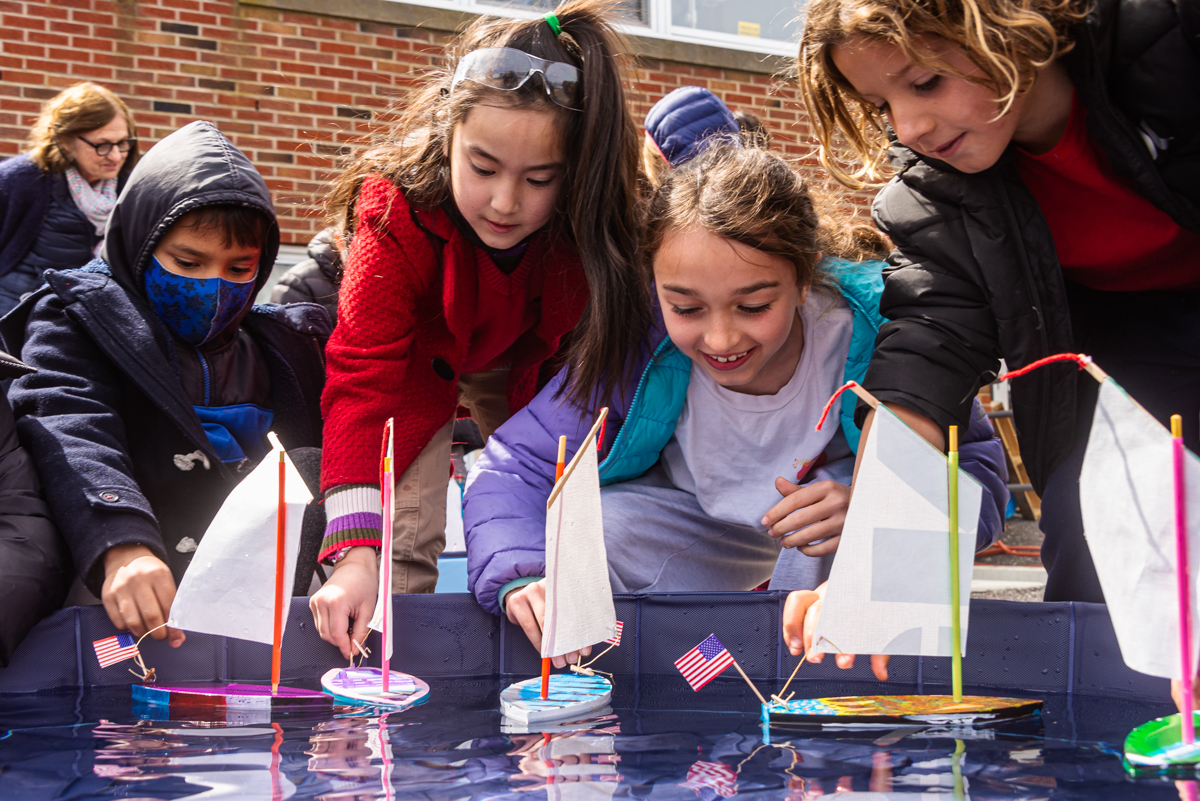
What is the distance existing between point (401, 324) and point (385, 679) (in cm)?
86

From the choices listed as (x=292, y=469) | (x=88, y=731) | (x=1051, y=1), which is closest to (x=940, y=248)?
(x=1051, y=1)

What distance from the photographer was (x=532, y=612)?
1.66m

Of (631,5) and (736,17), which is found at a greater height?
(736,17)

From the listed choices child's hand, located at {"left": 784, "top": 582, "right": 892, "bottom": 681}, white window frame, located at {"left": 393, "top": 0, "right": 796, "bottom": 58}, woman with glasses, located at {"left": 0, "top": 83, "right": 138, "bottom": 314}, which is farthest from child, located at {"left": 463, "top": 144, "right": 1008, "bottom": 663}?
white window frame, located at {"left": 393, "top": 0, "right": 796, "bottom": 58}

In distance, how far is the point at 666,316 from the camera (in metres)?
1.93

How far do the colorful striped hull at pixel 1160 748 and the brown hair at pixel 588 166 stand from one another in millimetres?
1137

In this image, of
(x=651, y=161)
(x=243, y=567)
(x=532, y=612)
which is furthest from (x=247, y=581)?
(x=651, y=161)

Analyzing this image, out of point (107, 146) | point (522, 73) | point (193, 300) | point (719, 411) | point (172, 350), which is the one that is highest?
point (107, 146)

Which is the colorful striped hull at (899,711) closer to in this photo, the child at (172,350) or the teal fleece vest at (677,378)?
the teal fleece vest at (677,378)

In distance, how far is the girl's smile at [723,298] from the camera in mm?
1859

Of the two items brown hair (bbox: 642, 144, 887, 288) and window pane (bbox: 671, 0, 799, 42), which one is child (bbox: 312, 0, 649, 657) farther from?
window pane (bbox: 671, 0, 799, 42)

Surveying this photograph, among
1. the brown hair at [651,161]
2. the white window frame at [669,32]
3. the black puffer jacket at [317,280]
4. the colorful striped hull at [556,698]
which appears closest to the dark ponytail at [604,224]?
the brown hair at [651,161]

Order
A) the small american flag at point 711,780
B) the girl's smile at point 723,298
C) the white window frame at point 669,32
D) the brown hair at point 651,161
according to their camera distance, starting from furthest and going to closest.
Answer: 1. the white window frame at point 669,32
2. the brown hair at point 651,161
3. the girl's smile at point 723,298
4. the small american flag at point 711,780

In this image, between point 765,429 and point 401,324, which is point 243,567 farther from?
point 765,429
